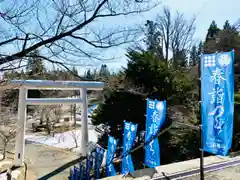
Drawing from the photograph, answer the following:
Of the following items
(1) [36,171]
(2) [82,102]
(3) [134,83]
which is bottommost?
(1) [36,171]

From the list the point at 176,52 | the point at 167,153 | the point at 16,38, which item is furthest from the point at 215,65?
the point at 176,52

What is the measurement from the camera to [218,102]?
4.71 metres

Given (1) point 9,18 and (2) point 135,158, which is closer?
(1) point 9,18

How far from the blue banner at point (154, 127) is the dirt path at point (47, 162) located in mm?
4579

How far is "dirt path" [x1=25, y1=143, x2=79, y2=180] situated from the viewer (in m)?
10.4

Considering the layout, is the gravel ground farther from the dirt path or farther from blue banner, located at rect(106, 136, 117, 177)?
blue banner, located at rect(106, 136, 117, 177)

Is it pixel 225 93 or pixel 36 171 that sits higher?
pixel 225 93

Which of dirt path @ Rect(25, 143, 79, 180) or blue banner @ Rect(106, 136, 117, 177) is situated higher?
blue banner @ Rect(106, 136, 117, 177)

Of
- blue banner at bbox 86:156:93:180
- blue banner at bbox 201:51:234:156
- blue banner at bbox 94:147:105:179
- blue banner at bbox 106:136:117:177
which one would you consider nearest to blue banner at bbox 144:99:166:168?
blue banner at bbox 106:136:117:177

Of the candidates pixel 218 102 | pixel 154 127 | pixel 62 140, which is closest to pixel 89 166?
pixel 154 127

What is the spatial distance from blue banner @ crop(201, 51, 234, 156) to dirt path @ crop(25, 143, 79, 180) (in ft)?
23.1

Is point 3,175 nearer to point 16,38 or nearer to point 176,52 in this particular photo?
point 16,38

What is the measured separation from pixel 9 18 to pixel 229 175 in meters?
5.47

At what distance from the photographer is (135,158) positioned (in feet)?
37.8
